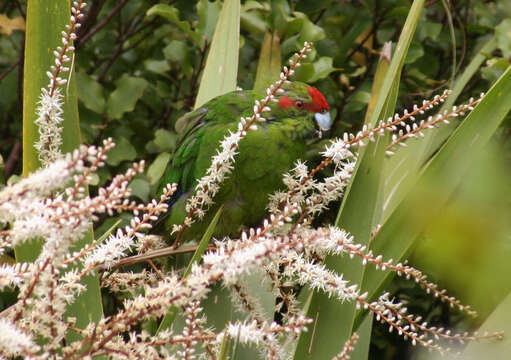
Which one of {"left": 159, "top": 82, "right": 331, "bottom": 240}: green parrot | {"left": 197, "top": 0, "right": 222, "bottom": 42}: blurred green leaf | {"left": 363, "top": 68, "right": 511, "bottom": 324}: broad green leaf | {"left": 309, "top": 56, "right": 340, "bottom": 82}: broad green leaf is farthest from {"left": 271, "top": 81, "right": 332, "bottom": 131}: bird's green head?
{"left": 363, "top": 68, "right": 511, "bottom": 324}: broad green leaf

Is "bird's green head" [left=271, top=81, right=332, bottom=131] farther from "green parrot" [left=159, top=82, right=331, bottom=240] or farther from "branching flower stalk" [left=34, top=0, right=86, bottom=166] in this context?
"branching flower stalk" [left=34, top=0, right=86, bottom=166]

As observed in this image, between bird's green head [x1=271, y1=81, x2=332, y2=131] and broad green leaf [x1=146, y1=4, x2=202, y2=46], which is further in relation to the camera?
broad green leaf [x1=146, y1=4, x2=202, y2=46]

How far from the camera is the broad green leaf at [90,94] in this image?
57.9 inches

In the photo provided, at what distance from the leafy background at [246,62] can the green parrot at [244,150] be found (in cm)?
14

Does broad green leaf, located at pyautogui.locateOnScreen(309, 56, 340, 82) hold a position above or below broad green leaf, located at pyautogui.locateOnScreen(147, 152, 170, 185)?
above

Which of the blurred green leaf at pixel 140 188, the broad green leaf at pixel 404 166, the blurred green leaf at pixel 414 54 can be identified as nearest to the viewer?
the broad green leaf at pixel 404 166

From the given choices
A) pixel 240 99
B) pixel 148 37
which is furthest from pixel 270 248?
pixel 148 37

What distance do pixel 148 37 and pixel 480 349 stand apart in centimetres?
146

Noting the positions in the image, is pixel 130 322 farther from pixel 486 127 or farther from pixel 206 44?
pixel 206 44

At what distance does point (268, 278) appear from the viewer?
96 cm

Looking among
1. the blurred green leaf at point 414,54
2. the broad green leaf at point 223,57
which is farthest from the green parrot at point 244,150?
the blurred green leaf at point 414,54

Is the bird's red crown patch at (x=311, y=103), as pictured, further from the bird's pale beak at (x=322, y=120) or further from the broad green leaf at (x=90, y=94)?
the broad green leaf at (x=90, y=94)

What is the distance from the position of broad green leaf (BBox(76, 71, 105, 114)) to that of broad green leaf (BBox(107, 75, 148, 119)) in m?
0.02

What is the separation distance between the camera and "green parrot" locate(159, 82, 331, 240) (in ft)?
4.02
